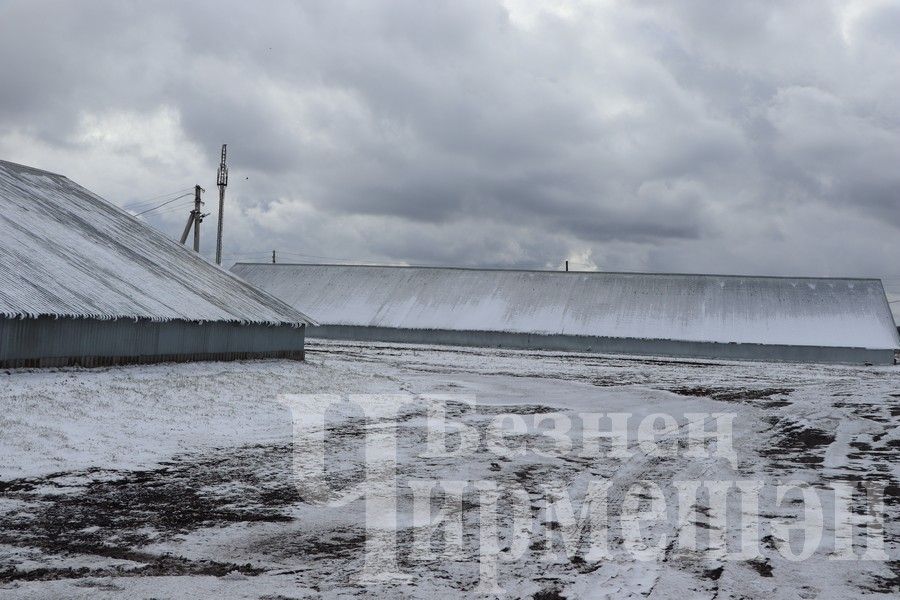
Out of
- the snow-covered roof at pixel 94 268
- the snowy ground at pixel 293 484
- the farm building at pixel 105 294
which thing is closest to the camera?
the snowy ground at pixel 293 484

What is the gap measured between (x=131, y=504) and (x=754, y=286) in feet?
200

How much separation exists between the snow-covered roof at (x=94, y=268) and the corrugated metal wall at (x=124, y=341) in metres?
0.40

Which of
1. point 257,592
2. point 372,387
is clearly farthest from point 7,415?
point 372,387

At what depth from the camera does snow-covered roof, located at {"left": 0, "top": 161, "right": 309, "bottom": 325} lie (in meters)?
21.2

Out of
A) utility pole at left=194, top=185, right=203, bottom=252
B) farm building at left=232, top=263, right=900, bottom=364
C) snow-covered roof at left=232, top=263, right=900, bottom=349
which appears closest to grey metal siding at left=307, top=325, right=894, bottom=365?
farm building at left=232, top=263, right=900, bottom=364

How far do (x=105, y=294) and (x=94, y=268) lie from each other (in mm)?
2325

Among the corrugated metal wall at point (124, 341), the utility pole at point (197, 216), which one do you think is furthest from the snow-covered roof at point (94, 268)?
the utility pole at point (197, 216)

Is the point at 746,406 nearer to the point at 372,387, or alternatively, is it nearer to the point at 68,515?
the point at 372,387

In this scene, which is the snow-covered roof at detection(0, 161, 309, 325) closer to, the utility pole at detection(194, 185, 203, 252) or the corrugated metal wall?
the corrugated metal wall

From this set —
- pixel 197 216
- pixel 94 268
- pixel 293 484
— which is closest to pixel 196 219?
pixel 197 216

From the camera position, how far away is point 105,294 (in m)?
23.1

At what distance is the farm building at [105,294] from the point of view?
66.6ft

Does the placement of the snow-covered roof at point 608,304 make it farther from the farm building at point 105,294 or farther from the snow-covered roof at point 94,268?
the farm building at point 105,294

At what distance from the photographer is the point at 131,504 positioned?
8.91 meters
